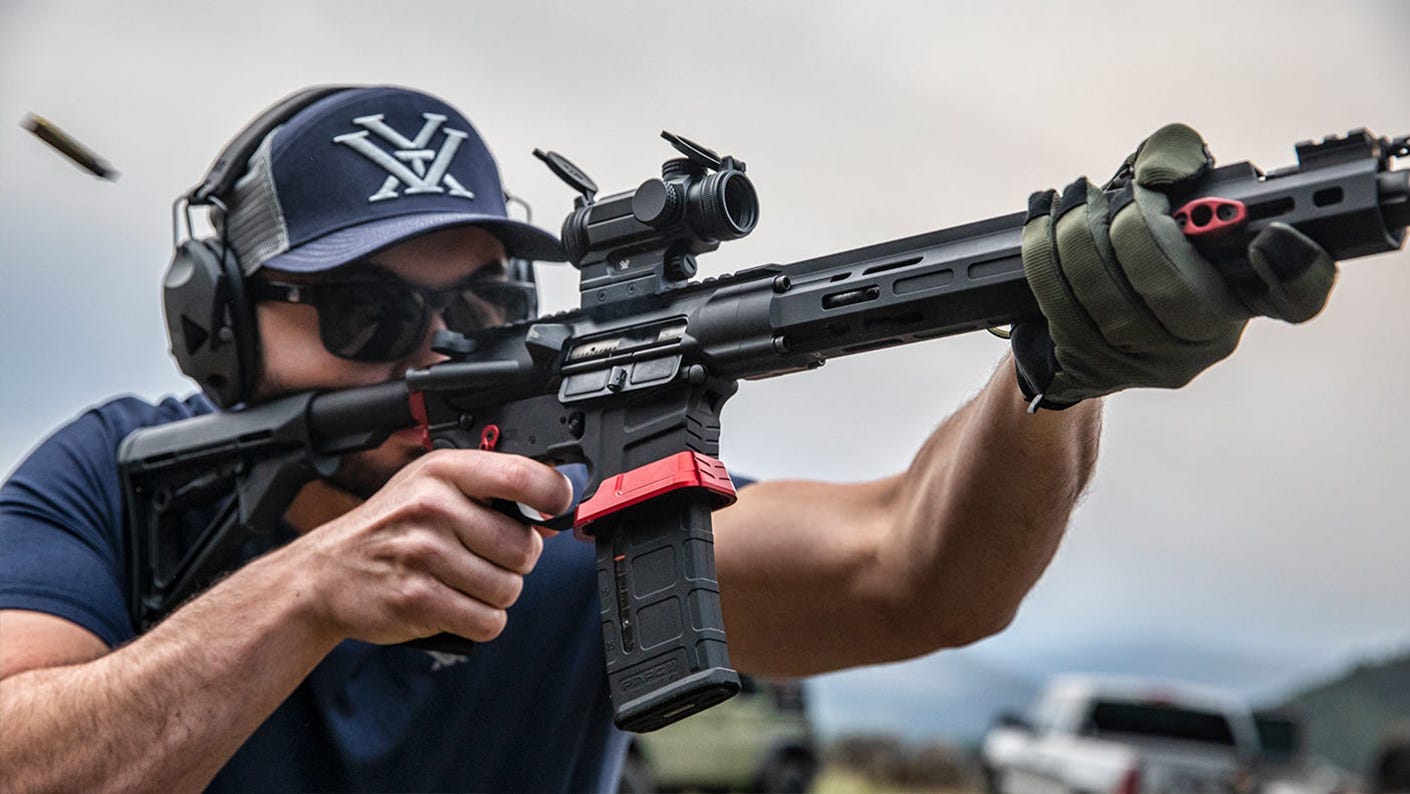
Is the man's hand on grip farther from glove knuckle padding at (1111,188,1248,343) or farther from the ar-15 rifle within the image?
glove knuckle padding at (1111,188,1248,343)

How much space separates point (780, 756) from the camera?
38.4 feet

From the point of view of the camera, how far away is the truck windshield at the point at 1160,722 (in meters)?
16.7

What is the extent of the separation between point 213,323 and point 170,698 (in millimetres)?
1034

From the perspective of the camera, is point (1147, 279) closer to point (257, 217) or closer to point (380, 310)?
point (380, 310)

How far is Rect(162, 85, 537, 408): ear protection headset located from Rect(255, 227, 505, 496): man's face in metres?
0.05

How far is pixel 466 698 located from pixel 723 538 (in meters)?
0.69

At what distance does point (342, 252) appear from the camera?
10.2 ft

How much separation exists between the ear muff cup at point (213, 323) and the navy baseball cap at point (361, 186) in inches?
2.9

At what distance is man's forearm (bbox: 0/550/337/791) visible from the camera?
8.35 ft

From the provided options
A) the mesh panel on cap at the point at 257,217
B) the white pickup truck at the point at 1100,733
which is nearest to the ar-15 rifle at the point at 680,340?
the mesh panel on cap at the point at 257,217

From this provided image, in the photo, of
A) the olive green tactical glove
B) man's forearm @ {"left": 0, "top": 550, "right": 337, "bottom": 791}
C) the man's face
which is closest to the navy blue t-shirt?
man's forearm @ {"left": 0, "top": 550, "right": 337, "bottom": 791}

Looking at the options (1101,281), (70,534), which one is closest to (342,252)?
(70,534)

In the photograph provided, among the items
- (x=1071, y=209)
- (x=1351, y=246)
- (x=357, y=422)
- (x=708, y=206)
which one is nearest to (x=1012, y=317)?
(x=1071, y=209)

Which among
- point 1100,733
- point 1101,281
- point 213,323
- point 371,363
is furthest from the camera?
point 1100,733
